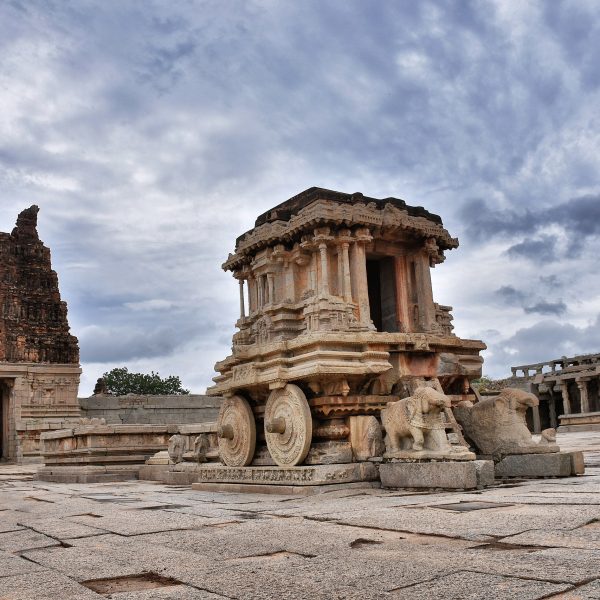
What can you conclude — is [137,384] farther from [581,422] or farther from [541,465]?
[541,465]

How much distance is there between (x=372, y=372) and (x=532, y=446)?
2.22 m

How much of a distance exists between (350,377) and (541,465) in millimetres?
2600

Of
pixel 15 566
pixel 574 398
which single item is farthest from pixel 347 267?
pixel 574 398

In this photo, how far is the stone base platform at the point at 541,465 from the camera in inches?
331

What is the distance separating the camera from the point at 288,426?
31.5 feet

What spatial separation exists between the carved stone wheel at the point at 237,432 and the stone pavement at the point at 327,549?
3.20 metres

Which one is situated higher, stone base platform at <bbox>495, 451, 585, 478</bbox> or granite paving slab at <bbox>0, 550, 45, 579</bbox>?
stone base platform at <bbox>495, 451, 585, 478</bbox>

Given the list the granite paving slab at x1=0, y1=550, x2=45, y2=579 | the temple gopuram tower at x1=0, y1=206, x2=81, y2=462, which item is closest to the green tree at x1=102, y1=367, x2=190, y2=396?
the temple gopuram tower at x1=0, y1=206, x2=81, y2=462

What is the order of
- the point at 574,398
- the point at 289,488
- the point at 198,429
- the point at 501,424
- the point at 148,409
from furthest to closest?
the point at 574,398, the point at 148,409, the point at 198,429, the point at 501,424, the point at 289,488

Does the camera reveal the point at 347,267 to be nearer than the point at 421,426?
No

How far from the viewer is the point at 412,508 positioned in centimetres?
607

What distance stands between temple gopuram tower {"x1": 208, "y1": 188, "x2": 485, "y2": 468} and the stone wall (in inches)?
725

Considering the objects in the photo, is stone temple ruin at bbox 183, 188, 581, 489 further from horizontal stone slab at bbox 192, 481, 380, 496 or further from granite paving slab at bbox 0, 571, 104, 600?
granite paving slab at bbox 0, 571, 104, 600

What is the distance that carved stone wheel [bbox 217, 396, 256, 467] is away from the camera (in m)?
10.6
